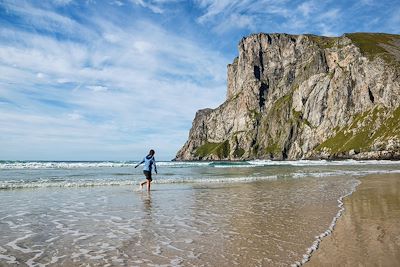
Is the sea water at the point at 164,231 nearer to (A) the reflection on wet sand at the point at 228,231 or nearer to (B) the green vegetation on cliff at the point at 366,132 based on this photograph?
(A) the reflection on wet sand at the point at 228,231

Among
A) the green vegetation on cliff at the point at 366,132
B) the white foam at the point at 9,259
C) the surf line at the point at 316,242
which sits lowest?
the surf line at the point at 316,242

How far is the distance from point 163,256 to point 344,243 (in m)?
4.29

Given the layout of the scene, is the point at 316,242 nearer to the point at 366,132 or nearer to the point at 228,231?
the point at 228,231

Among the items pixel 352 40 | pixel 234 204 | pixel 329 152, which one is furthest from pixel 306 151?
pixel 234 204

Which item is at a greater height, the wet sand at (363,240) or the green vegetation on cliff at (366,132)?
the green vegetation on cliff at (366,132)

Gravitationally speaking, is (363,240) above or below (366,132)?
below

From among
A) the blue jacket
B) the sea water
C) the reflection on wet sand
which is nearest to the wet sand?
the sea water

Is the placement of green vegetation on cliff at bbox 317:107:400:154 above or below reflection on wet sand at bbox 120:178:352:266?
above

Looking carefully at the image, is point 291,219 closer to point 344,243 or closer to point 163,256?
point 344,243

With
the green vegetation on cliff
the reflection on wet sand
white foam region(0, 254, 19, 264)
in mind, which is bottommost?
the reflection on wet sand

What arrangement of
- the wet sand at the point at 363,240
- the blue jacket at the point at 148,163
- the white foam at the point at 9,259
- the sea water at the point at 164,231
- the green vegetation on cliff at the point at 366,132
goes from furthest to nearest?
the green vegetation on cliff at the point at 366,132 → the blue jacket at the point at 148,163 → the sea water at the point at 164,231 → the white foam at the point at 9,259 → the wet sand at the point at 363,240

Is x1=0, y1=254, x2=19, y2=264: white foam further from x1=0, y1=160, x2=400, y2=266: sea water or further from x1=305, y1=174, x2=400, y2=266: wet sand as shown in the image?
x1=305, y1=174, x2=400, y2=266: wet sand

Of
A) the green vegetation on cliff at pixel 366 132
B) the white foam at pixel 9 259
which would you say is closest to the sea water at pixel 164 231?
the white foam at pixel 9 259

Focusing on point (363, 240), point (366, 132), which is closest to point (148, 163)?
point (363, 240)
